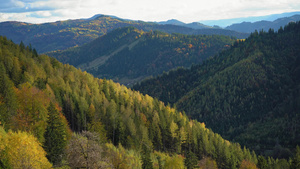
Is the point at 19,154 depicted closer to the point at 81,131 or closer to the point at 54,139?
the point at 54,139

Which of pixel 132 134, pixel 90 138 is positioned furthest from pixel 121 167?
pixel 132 134

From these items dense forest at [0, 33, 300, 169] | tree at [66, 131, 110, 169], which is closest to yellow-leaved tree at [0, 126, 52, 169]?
dense forest at [0, 33, 300, 169]

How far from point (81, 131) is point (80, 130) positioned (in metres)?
2.23

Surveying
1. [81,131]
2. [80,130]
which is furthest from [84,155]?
[80,130]

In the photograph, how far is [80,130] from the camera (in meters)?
95.2

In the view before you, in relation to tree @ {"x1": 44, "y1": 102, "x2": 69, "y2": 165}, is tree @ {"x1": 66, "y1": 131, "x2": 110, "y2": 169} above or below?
above

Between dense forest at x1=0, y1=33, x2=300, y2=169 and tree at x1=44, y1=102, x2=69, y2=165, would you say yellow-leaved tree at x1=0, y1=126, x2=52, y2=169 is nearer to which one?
dense forest at x1=0, y1=33, x2=300, y2=169

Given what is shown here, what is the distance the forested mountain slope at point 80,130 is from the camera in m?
40.2

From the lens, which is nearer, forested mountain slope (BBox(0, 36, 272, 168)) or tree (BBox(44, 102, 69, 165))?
forested mountain slope (BBox(0, 36, 272, 168))

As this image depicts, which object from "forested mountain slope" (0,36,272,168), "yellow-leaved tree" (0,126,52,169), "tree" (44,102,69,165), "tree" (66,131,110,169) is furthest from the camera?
"tree" (44,102,69,165)

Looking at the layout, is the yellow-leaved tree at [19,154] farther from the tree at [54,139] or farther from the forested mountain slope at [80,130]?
the tree at [54,139]

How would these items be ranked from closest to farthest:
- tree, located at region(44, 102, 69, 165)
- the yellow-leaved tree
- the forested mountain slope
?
the yellow-leaved tree, the forested mountain slope, tree, located at region(44, 102, 69, 165)

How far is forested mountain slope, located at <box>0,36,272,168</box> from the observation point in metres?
40.2

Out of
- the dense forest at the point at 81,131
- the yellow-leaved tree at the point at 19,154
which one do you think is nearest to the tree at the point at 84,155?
the dense forest at the point at 81,131
